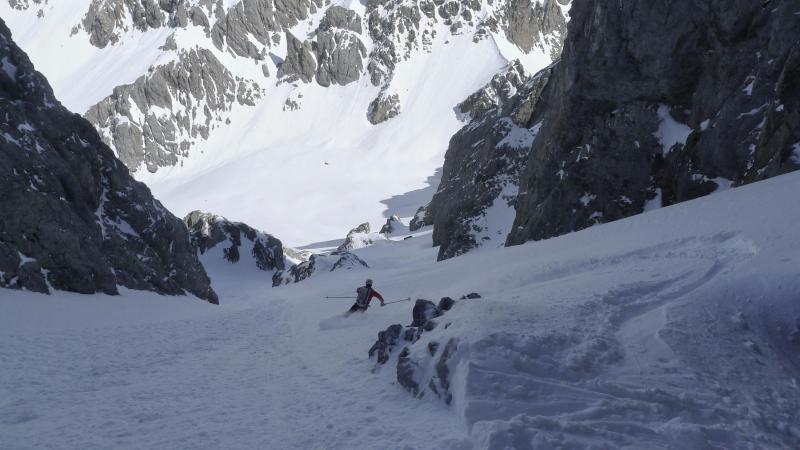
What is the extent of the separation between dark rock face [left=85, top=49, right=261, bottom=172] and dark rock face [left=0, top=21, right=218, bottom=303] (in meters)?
101

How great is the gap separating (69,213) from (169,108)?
114 meters

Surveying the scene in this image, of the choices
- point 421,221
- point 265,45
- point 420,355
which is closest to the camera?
point 420,355

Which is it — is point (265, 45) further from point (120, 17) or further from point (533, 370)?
point (533, 370)

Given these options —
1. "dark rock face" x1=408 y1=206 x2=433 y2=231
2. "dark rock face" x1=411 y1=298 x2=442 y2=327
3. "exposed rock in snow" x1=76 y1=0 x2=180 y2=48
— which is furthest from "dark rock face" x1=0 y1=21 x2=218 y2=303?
"exposed rock in snow" x1=76 y1=0 x2=180 y2=48

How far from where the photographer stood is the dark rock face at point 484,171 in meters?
35.7

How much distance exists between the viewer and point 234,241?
164 ft

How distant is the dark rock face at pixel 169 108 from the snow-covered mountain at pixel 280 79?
0.28m

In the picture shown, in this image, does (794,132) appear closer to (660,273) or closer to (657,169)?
(657,169)

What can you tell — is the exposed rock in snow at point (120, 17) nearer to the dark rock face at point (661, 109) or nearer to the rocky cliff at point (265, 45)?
the rocky cliff at point (265, 45)

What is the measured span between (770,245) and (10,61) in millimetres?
27115

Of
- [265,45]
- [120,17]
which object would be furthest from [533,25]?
[120,17]

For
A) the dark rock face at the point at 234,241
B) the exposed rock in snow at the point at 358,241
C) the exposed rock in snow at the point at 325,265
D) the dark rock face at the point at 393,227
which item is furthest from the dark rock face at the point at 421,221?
the exposed rock in snow at the point at 325,265

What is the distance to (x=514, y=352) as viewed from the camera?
7.77m

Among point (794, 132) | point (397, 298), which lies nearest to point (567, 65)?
point (794, 132)
